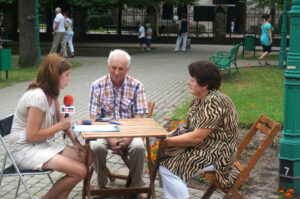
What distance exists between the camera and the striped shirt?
16.4 ft

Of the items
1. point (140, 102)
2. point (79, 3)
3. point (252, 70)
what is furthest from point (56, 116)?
point (79, 3)

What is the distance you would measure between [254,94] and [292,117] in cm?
639

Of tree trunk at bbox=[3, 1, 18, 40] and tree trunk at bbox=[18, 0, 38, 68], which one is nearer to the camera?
tree trunk at bbox=[18, 0, 38, 68]

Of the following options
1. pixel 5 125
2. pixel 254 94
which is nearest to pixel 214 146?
pixel 5 125

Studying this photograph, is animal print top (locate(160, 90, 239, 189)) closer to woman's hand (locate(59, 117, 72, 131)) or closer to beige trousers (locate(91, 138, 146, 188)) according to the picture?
beige trousers (locate(91, 138, 146, 188))

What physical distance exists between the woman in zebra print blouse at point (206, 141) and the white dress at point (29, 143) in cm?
99

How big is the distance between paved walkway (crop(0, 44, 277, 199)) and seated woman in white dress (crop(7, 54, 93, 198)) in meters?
0.90

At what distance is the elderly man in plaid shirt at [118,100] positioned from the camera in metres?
4.78

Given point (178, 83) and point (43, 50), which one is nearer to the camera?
point (178, 83)

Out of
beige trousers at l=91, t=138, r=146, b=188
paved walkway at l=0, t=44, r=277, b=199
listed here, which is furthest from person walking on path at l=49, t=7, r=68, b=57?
beige trousers at l=91, t=138, r=146, b=188

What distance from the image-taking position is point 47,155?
402 cm

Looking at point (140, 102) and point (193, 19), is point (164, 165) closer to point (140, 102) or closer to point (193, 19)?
point (140, 102)

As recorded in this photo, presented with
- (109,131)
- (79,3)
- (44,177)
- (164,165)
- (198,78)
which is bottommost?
(44,177)

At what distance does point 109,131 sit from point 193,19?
31.6 meters
